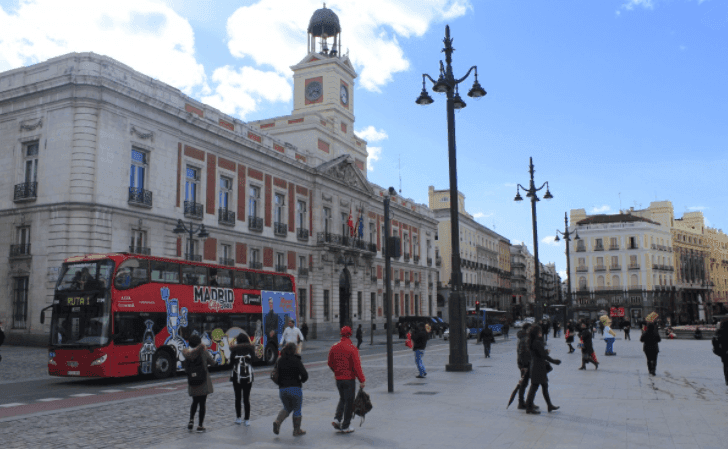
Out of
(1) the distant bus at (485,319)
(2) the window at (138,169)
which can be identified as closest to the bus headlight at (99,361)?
(2) the window at (138,169)

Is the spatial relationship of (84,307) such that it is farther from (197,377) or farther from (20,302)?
(20,302)

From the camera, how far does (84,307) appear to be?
17625 millimetres

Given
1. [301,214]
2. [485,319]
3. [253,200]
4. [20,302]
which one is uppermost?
[253,200]

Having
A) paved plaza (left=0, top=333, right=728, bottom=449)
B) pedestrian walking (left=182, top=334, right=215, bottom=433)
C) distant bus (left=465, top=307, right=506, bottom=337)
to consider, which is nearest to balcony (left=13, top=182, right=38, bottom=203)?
paved plaza (left=0, top=333, right=728, bottom=449)

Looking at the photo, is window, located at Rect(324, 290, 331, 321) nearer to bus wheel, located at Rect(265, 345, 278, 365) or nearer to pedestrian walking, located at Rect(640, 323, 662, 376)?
bus wheel, located at Rect(265, 345, 278, 365)

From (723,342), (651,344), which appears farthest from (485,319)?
(723,342)

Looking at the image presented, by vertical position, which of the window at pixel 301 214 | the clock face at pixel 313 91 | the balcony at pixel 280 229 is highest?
the clock face at pixel 313 91

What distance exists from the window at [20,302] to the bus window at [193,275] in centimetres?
1286

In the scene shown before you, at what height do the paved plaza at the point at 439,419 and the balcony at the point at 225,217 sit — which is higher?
the balcony at the point at 225,217

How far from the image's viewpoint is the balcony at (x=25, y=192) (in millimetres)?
29281

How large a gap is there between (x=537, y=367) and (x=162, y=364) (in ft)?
40.6

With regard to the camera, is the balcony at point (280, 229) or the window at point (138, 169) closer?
the window at point (138, 169)

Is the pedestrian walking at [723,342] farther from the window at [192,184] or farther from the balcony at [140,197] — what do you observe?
the window at [192,184]

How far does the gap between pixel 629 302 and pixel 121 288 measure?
277 ft
